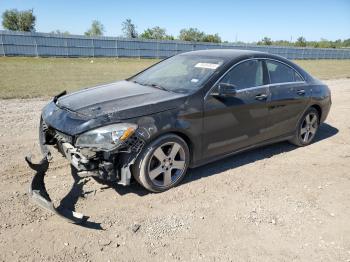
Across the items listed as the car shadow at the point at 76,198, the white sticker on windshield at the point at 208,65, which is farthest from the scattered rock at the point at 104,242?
the white sticker on windshield at the point at 208,65

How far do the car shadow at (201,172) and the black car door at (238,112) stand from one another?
377mm

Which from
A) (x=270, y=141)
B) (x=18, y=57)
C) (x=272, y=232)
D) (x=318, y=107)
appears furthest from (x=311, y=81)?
(x=18, y=57)

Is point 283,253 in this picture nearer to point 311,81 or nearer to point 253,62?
point 253,62

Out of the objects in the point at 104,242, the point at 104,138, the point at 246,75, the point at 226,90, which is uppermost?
the point at 246,75

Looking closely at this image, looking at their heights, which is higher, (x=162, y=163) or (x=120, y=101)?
(x=120, y=101)

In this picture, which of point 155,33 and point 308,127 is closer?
point 308,127

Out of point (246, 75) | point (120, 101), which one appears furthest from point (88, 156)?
point (246, 75)

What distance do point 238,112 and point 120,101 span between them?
5.39ft

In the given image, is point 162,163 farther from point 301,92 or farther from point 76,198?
point 301,92

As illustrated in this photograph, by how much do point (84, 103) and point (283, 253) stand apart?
8.91ft

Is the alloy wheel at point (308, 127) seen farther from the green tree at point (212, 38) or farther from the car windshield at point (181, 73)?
the green tree at point (212, 38)

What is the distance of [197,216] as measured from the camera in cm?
364

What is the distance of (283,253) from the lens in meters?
3.10

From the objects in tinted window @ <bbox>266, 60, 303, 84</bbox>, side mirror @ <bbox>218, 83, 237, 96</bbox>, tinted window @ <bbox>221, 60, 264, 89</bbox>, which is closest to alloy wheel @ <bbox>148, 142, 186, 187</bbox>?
side mirror @ <bbox>218, 83, 237, 96</bbox>
